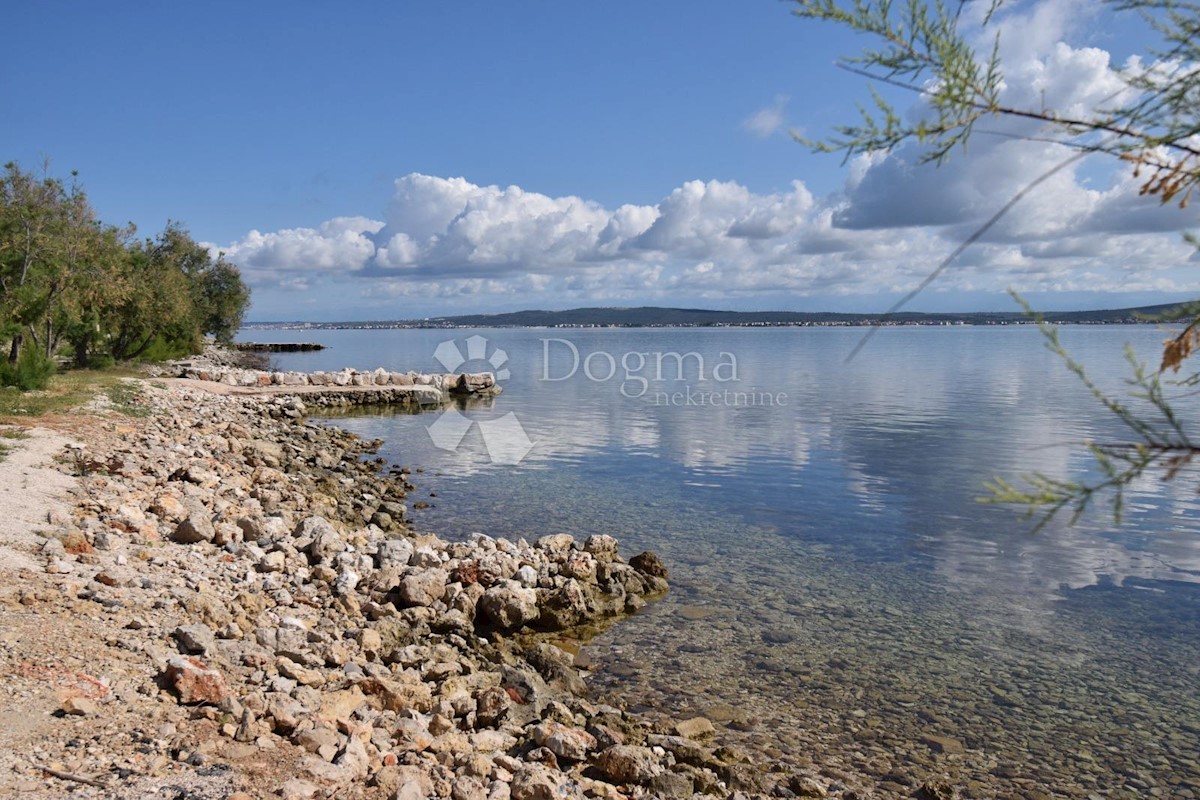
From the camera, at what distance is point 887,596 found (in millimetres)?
→ 12430

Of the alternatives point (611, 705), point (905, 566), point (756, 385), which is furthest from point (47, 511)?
point (756, 385)

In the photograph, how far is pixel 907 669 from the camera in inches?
382

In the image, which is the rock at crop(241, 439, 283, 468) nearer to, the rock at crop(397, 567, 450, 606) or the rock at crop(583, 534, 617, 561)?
the rock at crop(583, 534, 617, 561)

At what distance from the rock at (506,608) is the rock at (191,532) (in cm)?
373

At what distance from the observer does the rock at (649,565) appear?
13.0 meters

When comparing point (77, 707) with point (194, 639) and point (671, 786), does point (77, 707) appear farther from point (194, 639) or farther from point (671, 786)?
point (671, 786)

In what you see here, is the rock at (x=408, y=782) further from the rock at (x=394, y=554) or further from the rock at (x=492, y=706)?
the rock at (x=394, y=554)

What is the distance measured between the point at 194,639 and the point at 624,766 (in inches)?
150

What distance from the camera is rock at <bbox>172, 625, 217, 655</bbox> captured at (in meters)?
6.93

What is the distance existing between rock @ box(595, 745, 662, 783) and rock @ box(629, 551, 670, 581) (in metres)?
6.32

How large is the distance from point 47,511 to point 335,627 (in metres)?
4.19

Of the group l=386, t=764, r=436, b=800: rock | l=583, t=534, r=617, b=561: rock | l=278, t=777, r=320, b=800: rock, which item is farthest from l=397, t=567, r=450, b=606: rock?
l=278, t=777, r=320, b=800: rock

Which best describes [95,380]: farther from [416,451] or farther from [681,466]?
[681,466]

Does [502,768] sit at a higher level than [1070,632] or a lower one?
higher
